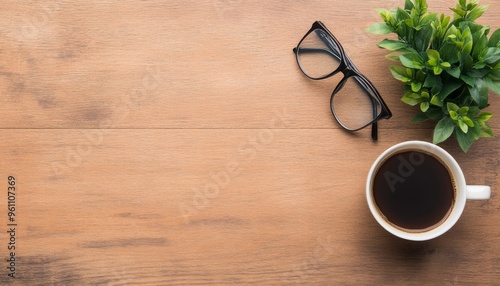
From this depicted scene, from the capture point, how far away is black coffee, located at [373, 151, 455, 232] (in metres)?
0.74

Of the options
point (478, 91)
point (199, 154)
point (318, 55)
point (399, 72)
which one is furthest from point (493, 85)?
point (199, 154)

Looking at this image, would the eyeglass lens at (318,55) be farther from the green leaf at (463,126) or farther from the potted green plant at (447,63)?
the green leaf at (463,126)

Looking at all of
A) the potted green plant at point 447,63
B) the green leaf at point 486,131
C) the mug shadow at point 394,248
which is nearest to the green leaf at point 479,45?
the potted green plant at point 447,63

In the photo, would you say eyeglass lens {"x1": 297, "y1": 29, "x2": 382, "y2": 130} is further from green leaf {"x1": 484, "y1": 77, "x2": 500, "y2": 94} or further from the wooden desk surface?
green leaf {"x1": 484, "y1": 77, "x2": 500, "y2": 94}

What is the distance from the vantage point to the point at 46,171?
0.77 m

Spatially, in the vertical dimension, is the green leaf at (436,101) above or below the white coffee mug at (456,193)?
above

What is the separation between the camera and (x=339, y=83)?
0.78 meters

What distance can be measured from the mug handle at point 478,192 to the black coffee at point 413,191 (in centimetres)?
3

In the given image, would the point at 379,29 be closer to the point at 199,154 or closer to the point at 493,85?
the point at 493,85

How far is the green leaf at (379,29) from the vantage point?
0.72 meters

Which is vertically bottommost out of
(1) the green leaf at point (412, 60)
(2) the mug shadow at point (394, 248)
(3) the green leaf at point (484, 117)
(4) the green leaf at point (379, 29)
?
(2) the mug shadow at point (394, 248)

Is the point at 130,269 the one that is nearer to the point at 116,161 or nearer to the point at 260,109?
the point at 116,161

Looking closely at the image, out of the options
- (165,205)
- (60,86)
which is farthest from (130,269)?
(60,86)

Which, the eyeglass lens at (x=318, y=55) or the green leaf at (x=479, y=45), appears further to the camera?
the eyeglass lens at (x=318, y=55)
